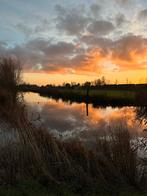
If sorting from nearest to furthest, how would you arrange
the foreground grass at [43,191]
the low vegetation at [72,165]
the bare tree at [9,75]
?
the foreground grass at [43,191] < the low vegetation at [72,165] < the bare tree at [9,75]

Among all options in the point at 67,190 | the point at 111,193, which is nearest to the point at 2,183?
the point at 67,190

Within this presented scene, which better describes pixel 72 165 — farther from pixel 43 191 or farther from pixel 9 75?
pixel 9 75

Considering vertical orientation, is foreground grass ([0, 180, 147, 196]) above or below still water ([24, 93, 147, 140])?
above

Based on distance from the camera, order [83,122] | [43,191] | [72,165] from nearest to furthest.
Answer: [43,191] → [72,165] → [83,122]

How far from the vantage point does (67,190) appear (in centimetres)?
646

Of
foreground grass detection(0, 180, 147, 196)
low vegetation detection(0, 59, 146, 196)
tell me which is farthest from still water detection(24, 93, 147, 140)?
foreground grass detection(0, 180, 147, 196)

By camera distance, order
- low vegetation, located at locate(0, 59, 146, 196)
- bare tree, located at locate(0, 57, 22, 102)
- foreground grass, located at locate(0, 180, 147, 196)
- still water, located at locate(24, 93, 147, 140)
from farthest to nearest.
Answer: bare tree, located at locate(0, 57, 22, 102) < still water, located at locate(24, 93, 147, 140) < low vegetation, located at locate(0, 59, 146, 196) < foreground grass, located at locate(0, 180, 147, 196)

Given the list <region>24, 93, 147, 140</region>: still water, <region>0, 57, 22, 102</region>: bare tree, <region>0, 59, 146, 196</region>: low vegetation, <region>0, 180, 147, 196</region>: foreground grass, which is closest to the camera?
<region>0, 180, 147, 196</region>: foreground grass

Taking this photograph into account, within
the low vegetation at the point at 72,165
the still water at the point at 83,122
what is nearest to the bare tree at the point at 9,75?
the still water at the point at 83,122

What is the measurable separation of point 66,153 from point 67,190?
3.85 feet

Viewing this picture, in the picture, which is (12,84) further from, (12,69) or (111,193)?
(111,193)

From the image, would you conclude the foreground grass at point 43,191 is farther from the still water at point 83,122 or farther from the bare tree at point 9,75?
the bare tree at point 9,75

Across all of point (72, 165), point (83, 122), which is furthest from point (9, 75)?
point (72, 165)

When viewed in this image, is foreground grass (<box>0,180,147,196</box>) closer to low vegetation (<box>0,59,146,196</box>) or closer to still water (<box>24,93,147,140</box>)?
low vegetation (<box>0,59,146,196</box>)
